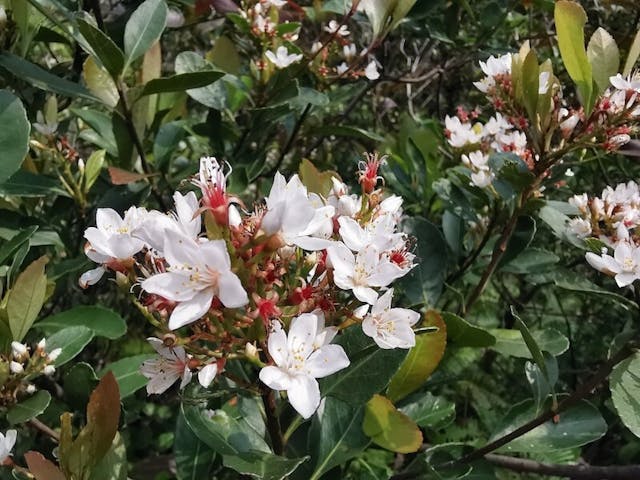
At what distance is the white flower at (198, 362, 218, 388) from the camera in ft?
2.72

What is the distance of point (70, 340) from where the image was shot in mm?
1315

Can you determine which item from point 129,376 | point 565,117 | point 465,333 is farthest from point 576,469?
point 129,376

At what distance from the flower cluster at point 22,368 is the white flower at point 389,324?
2.17ft

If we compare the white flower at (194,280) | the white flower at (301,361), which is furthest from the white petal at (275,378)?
the white flower at (194,280)

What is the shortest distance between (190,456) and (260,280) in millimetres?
614

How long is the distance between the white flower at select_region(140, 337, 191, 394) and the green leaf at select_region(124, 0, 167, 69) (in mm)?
697

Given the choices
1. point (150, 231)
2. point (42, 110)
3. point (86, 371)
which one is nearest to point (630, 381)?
point (150, 231)

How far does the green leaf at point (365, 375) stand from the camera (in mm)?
984

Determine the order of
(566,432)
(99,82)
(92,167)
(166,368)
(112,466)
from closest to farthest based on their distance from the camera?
(166,368), (112,466), (566,432), (99,82), (92,167)

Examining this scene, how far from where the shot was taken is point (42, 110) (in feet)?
5.83

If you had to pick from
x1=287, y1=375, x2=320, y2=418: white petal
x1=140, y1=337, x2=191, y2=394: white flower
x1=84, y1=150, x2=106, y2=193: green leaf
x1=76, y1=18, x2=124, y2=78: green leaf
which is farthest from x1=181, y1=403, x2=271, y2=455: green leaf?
x1=84, y1=150, x2=106, y2=193: green leaf

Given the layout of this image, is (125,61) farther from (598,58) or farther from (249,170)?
(598,58)

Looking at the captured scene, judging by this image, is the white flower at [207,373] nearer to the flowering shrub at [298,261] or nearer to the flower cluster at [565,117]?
the flowering shrub at [298,261]

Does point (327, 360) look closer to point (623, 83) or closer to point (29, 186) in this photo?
point (623, 83)
